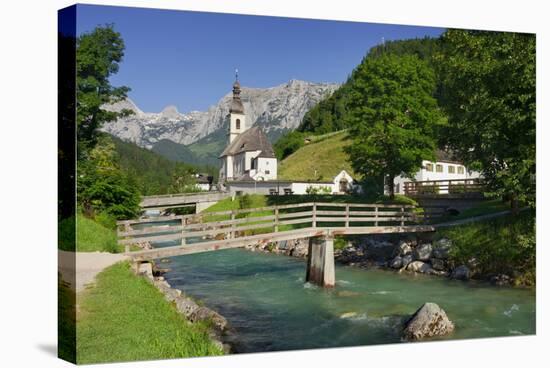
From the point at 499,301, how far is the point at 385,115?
5706 millimetres

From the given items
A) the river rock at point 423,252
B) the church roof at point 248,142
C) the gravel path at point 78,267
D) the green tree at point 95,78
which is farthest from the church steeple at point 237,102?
the river rock at point 423,252

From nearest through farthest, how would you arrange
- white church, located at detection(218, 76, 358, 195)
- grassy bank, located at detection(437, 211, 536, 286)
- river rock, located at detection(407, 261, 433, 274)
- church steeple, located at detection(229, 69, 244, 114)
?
church steeple, located at detection(229, 69, 244, 114) → white church, located at detection(218, 76, 358, 195) → grassy bank, located at detection(437, 211, 536, 286) → river rock, located at detection(407, 261, 433, 274)

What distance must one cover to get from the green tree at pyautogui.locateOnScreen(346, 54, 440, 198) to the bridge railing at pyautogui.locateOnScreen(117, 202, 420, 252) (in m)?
0.71

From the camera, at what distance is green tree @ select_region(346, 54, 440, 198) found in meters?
14.1

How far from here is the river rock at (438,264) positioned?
1424cm

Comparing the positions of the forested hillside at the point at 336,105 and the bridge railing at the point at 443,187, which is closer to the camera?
the forested hillside at the point at 336,105

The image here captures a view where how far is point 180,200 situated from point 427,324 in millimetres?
4703

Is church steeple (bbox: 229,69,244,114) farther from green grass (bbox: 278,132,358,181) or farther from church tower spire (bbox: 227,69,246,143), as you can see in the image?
green grass (bbox: 278,132,358,181)

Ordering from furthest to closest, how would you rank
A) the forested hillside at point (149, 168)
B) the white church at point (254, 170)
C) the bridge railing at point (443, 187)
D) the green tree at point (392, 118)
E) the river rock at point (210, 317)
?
1. the green tree at point (392, 118)
2. the bridge railing at point (443, 187)
3. the white church at point (254, 170)
4. the river rock at point (210, 317)
5. the forested hillside at point (149, 168)

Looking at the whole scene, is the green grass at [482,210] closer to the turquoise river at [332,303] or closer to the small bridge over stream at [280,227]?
the small bridge over stream at [280,227]

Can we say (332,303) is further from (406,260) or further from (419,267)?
(406,260)

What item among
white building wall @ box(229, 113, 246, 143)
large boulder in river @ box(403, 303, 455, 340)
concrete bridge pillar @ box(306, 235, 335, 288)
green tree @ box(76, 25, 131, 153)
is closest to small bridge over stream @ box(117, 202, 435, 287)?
concrete bridge pillar @ box(306, 235, 335, 288)

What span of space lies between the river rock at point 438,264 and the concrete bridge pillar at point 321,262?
8.40ft

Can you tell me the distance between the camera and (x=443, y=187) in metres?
14.3
